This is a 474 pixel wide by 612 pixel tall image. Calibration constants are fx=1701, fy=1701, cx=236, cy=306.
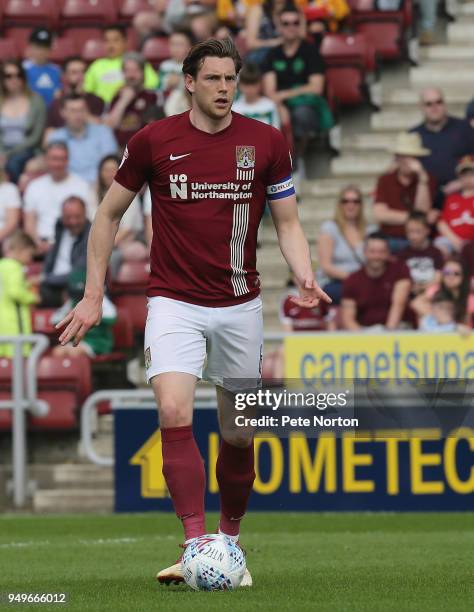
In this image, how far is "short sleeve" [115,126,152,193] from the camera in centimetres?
711

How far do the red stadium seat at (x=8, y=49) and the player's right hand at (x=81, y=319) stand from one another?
1363cm

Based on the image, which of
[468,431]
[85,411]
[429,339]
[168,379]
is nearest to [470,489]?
[429,339]

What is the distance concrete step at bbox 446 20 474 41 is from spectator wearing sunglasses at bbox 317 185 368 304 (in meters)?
4.77

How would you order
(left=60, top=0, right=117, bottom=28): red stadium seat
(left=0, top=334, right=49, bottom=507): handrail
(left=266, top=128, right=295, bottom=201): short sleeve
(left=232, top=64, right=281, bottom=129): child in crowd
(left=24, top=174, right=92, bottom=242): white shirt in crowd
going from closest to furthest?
(left=266, top=128, right=295, bottom=201): short sleeve, (left=0, top=334, right=49, bottom=507): handrail, (left=232, top=64, right=281, bottom=129): child in crowd, (left=24, top=174, right=92, bottom=242): white shirt in crowd, (left=60, top=0, right=117, bottom=28): red stadium seat

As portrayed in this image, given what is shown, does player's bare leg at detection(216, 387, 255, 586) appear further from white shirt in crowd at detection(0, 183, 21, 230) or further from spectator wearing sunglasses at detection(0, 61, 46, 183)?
spectator wearing sunglasses at detection(0, 61, 46, 183)

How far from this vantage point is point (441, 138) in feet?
52.4

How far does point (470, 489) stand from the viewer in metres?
12.8

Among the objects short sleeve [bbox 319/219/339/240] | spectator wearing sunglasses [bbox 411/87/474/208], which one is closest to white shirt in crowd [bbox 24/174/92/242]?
short sleeve [bbox 319/219/339/240]

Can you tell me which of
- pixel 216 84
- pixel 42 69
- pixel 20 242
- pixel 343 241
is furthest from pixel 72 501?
pixel 216 84

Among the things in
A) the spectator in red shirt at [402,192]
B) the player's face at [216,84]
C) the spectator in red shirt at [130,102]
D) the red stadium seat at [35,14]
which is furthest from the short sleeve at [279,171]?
the red stadium seat at [35,14]

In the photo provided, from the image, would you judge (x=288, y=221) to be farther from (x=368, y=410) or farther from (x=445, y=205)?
(x=445, y=205)

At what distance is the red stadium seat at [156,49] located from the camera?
1902cm

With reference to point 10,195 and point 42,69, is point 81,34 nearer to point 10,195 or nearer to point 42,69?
point 42,69

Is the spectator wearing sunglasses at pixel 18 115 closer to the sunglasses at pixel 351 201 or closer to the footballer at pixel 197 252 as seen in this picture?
the sunglasses at pixel 351 201
